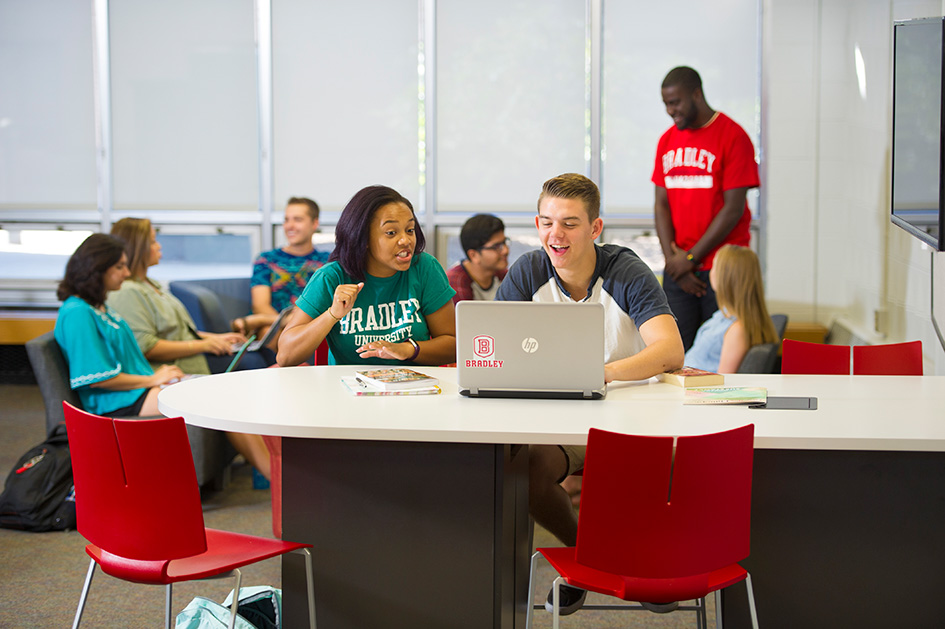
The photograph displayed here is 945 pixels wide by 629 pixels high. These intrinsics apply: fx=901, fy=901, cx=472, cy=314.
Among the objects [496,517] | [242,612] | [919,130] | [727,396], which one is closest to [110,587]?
[242,612]

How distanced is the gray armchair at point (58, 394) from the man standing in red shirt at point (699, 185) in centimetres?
241

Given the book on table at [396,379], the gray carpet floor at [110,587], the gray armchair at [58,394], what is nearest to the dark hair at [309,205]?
the gray armchair at [58,394]

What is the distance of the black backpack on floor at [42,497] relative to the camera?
3.58 metres

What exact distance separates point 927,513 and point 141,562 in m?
1.80

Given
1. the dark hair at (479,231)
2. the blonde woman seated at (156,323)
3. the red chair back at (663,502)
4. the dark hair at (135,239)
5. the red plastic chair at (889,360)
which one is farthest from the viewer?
the dark hair at (479,231)

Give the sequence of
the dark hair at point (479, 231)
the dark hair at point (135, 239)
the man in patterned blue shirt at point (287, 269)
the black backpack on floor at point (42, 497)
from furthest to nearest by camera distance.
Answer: the man in patterned blue shirt at point (287, 269) < the dark hair at point (479, 231) < the dark hair at point (135, 239) < the black backpack on floor at point (42, 497)

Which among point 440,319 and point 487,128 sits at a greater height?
point 487,128

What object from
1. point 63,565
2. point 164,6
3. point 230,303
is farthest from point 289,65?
point 63,565

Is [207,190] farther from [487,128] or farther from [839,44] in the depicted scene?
[839,44]

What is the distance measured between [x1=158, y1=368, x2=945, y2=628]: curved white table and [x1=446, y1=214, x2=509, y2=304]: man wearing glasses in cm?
246

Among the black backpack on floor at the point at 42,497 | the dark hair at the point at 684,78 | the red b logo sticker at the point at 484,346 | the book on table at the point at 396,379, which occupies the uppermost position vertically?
the dark hair at the point at 684,78

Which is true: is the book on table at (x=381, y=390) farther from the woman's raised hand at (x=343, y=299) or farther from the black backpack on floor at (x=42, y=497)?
the black backpack on floor at (x=42, y=497)

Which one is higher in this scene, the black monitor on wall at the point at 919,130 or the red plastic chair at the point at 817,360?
the black monitor on wall at the point at 919,130

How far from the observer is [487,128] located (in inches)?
248
